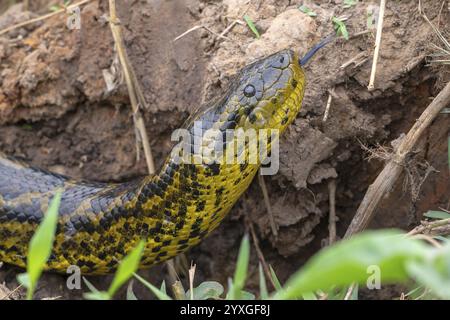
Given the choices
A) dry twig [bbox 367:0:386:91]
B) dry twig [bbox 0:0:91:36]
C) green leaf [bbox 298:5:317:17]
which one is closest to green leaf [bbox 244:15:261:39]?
green leaf [bbox 298:5:317:17]

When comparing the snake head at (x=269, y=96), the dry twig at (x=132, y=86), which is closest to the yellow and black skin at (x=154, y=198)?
the snake head at (x=269, y=96)

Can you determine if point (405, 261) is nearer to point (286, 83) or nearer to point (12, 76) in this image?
point (286, 83)

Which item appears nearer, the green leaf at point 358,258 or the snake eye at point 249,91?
the green leaf at point 358,258

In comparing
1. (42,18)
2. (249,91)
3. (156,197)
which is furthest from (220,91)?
(42,18)

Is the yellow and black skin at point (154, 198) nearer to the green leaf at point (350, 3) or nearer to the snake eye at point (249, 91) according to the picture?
the snake eye at point (249, 91)

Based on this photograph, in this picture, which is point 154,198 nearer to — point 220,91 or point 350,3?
point 220,91

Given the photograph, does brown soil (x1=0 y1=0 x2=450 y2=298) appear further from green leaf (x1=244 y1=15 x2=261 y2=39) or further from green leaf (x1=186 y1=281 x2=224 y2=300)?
green leaf (x1=186 y1=281 x2=224 y2=300)

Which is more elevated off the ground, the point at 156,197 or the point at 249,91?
the point at 249,91
